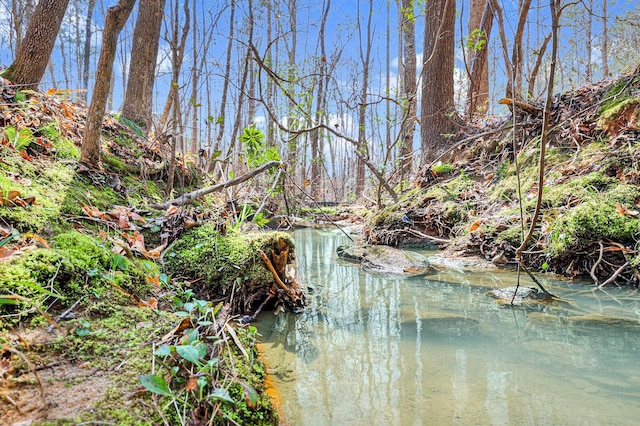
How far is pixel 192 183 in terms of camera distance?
4.47 metres

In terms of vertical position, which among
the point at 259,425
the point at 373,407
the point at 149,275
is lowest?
the point at 373,407

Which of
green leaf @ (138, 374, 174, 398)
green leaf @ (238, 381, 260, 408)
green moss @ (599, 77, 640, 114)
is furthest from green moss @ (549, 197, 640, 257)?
green leaf @ (138, 374, 174, 398)

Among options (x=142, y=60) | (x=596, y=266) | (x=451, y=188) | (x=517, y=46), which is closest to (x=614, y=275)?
(x=596, y=266)

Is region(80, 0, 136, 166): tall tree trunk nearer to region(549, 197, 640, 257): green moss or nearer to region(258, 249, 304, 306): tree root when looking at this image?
region(258, 249, 304, 306): tree root

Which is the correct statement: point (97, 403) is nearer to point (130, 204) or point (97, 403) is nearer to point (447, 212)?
point (130, 204)

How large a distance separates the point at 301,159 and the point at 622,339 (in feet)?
32.8

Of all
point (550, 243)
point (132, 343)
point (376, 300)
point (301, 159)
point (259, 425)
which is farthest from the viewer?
point (301, 159)

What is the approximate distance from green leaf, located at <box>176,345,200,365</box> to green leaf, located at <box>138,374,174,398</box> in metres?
0.10

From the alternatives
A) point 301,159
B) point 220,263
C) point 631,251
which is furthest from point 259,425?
point 301,159

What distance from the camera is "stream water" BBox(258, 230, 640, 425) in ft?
4.21

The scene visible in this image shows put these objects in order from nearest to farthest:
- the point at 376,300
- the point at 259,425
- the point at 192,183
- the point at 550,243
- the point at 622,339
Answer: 1. the point at 259,425
2. the point at 622,339
3. the point at 376,300
4. the point at 550,243
5. the point at 192,183

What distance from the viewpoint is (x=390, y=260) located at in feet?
12.8

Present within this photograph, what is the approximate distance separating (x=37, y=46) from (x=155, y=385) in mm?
4319

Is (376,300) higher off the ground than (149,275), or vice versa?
(149,275)
